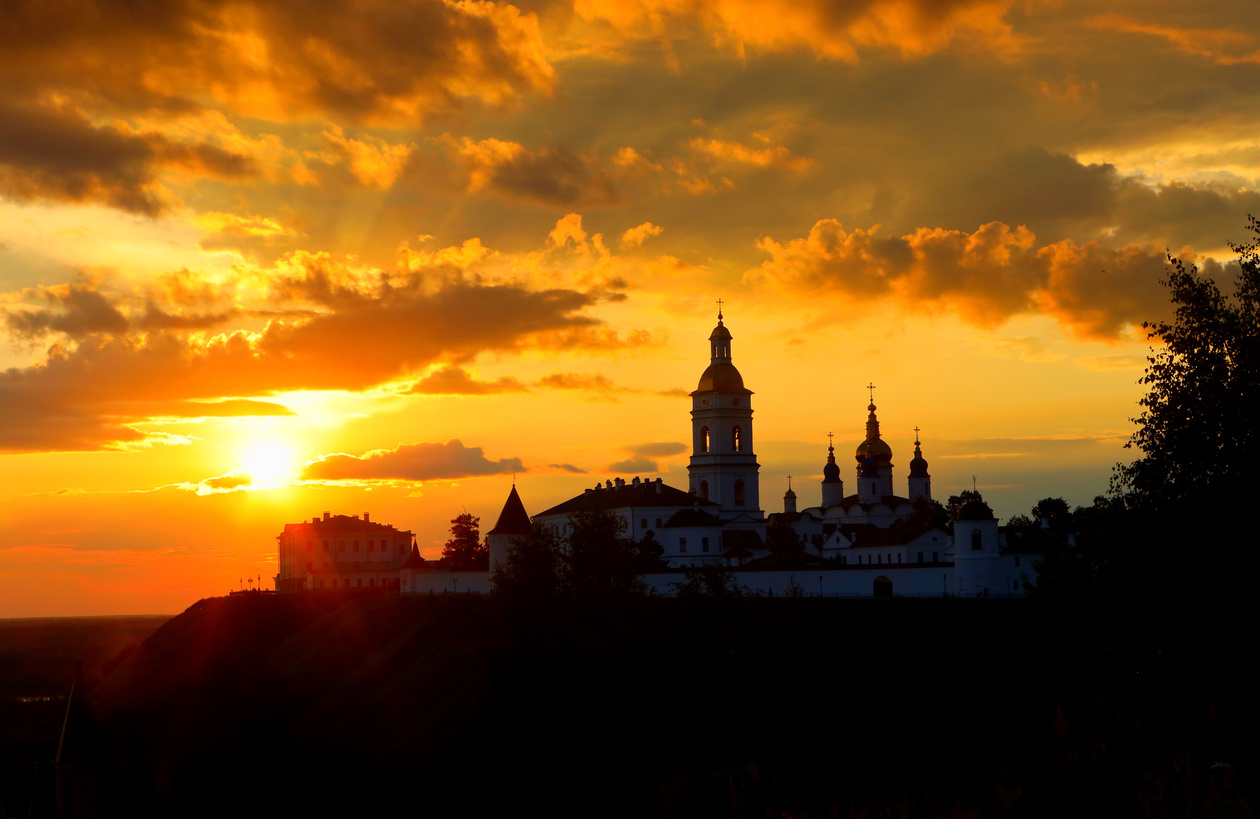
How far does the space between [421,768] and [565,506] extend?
200 ft

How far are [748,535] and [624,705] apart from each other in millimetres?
46900

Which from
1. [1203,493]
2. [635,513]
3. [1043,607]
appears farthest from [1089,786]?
[635,513]

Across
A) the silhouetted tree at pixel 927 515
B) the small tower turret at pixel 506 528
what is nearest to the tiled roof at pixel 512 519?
the small tower turret at pixel 506 528

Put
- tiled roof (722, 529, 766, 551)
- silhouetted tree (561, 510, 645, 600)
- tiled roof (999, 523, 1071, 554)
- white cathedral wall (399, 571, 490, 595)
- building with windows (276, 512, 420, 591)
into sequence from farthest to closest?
building with windows (276, 512, 420, 591) < white cathedral wall (399, 571, 490, 595) < tiled roof (722, 529, 766, 551) < tiled roof (999, 523, 1071, 554) < silhouetted tree (561, 510, 645, 600)

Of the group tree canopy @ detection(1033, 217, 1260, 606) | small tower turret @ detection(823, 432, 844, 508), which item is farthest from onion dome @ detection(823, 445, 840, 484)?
tree canopy @ detection(1033, 217, 1260, 606)

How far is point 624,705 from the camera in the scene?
1986 inches

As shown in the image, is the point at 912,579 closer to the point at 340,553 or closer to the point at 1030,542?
the point at 1030,542

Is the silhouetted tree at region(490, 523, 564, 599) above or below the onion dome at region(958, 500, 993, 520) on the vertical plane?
below

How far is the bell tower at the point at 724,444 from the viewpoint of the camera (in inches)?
4045

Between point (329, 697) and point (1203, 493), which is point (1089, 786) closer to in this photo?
point (1203, 493)

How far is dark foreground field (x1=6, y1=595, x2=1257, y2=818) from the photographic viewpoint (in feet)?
102

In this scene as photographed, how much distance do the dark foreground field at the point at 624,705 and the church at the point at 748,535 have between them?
989 centimetres

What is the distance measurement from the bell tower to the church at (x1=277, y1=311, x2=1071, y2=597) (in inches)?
4.2

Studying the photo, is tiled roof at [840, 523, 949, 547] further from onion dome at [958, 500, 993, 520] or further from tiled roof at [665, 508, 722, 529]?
onion dome at [958, 500, 993, 520]
